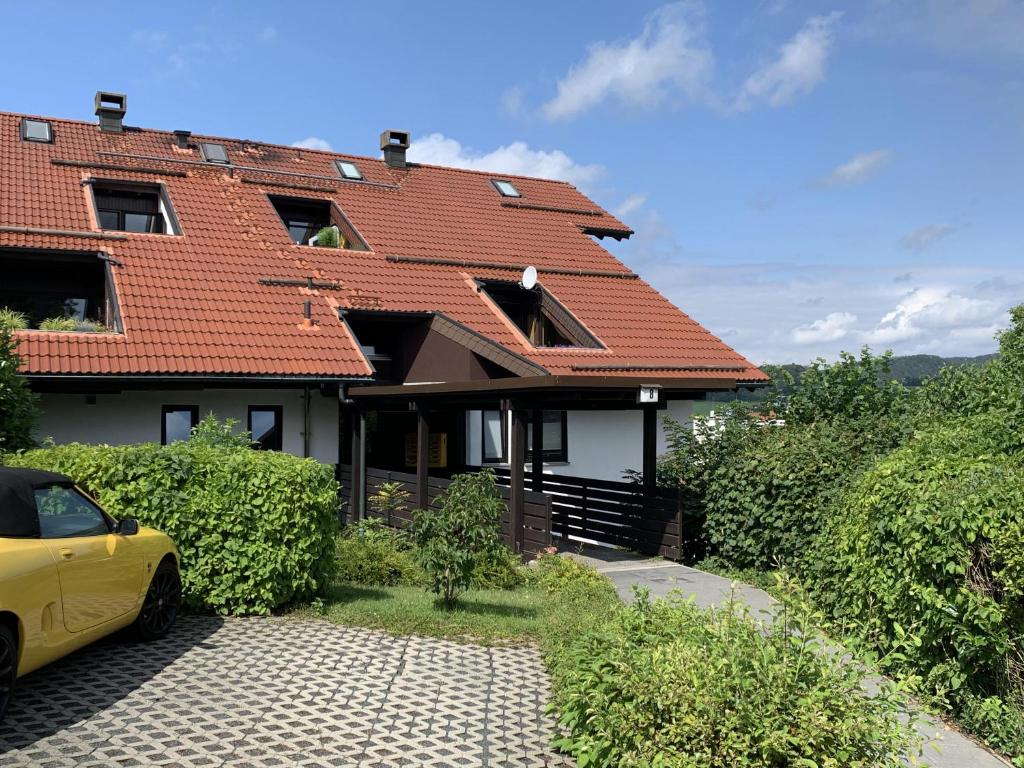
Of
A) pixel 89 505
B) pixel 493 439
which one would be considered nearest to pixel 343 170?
pixel 493 439

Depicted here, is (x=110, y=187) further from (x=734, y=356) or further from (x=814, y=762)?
(x=814, y=762)

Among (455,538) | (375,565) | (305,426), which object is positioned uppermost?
(305,426)

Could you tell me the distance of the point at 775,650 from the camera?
4.98m

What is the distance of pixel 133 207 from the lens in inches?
800

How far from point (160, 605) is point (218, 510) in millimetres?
1122

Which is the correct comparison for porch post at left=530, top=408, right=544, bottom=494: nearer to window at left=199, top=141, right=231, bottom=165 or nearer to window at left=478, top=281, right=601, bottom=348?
window at left=478, top=281, right=601, bottom=348

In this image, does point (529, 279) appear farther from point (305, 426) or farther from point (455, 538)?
point (455, 538)

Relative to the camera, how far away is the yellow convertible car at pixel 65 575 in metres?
5.67

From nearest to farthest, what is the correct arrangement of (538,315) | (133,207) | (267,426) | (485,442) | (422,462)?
(422,462) < (267,426) < (485,442) < (133,207) < (538,315)

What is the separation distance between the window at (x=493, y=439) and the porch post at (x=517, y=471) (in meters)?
6.19

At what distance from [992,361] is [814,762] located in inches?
390

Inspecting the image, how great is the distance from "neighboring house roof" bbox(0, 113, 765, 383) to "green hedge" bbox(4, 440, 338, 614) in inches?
224

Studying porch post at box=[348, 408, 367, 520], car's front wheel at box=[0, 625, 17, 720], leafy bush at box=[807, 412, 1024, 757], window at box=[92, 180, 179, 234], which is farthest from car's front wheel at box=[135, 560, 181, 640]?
window at box=[92, 180, 179, 234]

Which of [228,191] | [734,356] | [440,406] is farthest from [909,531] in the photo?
[228,191]
